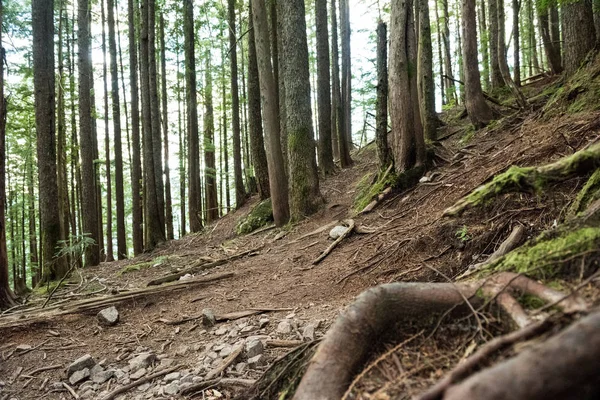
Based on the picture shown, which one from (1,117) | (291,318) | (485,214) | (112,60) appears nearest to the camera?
(291,318)

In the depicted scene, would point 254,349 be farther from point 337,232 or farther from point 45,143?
point 45,143

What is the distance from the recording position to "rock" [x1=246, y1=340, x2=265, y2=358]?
3.45 m

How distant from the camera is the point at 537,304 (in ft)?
5.94

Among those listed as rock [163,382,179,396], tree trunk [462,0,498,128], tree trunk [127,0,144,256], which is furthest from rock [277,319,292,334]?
tree trunk [127,0,144,256]

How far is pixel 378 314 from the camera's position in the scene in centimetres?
201

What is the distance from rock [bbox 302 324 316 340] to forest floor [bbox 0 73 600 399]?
0.04 ft

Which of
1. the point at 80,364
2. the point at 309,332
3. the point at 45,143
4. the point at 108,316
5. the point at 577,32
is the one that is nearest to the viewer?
the point at 309,332

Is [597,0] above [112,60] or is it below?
below

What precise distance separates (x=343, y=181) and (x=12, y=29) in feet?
38.0

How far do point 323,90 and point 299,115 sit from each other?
Result: 5306 millimetres

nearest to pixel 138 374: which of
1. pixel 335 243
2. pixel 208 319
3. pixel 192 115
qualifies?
pixel 208 319

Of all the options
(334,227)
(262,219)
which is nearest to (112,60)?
(262,219)

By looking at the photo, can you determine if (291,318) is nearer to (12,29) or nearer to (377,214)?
(377,214)

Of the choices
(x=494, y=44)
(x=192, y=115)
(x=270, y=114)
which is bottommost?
(x=270, y=114)
